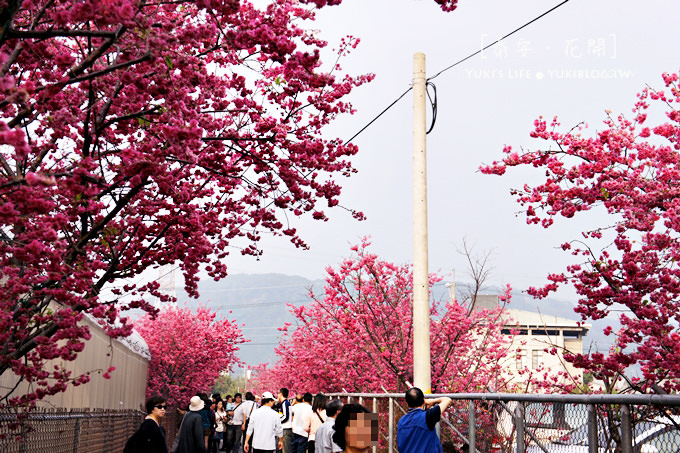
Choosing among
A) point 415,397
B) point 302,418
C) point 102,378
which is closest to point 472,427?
point 415,397

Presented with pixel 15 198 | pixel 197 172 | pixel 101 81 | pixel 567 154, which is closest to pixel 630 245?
pixel 567 154

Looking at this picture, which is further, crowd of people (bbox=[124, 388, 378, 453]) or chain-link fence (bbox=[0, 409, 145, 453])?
chain-link fence (bbox=[0, 409, 145, 453])

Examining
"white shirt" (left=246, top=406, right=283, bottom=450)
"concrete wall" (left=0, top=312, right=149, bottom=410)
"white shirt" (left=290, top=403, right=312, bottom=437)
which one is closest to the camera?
"white shirt" (left=246, top=406, right=283, bottom=450)

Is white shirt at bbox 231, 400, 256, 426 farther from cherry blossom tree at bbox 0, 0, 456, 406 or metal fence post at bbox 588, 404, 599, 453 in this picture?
metal fence post at bbox 588, 404, 599, 453

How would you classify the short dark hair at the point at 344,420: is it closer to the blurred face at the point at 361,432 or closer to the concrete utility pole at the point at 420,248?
the blurred face at the point at 361,432

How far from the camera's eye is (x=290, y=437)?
16031mm

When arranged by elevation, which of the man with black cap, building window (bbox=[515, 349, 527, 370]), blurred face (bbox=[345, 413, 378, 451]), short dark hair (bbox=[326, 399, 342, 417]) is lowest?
the man with black cap

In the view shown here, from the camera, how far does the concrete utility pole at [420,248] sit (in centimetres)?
1116

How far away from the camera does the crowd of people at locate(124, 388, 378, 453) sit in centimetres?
522

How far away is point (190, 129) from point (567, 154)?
7880mm

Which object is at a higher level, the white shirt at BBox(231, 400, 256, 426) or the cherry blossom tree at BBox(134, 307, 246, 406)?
the cherry blossom tree at BBox(134, 307, 246, 406)

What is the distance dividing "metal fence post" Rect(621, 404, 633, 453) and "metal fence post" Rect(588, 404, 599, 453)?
1.90 ft

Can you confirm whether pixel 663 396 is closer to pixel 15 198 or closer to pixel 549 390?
pixel 15 198

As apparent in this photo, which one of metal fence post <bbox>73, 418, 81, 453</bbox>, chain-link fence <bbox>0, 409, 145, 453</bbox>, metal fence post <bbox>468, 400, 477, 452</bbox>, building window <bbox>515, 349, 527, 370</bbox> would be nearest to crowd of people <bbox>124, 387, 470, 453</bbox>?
metal fence post <bbox>468, 400, 477, 452</bbox>
